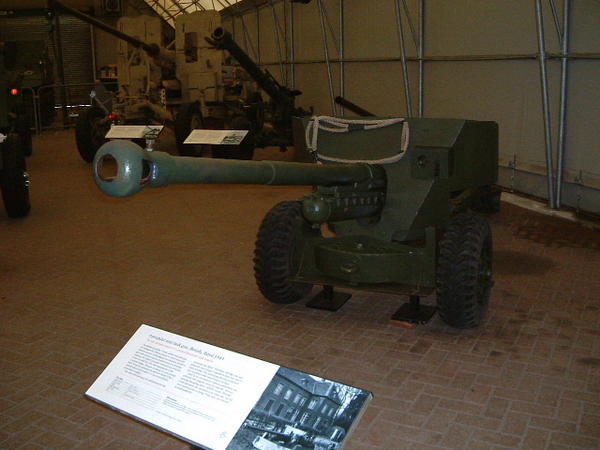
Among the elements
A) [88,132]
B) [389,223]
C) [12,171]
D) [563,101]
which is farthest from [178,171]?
[88,132]

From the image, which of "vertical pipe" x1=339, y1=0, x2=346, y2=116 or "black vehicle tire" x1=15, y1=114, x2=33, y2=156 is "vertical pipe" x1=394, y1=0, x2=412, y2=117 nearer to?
"vertical pipe" x1=339, y1=0, x2=346, y2=116

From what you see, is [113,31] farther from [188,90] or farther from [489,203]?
[489,203]

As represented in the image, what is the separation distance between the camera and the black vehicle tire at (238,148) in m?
10.7

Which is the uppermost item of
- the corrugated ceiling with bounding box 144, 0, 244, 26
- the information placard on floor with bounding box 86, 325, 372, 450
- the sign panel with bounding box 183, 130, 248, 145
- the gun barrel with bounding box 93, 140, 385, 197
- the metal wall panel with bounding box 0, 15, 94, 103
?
the corrugated ceiling with bounding box 144, 0, 244, 26

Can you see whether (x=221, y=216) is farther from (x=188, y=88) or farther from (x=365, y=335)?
(x=188, y=88)

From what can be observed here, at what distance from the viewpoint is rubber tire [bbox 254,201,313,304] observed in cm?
437

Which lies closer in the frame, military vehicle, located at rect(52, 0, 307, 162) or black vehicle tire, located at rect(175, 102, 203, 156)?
black vehicle tire, located at rect(175, 102, 203, 156)

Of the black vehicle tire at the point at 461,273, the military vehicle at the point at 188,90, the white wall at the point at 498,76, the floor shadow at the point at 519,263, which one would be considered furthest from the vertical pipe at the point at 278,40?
the black vehicle tire at the point at 461,273

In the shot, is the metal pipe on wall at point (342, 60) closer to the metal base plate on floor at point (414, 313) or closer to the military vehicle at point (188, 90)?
the military vehicle at point (188, 90)

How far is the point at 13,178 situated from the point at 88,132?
4541mm

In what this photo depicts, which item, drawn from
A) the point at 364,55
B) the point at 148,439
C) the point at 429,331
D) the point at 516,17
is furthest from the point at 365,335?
the point at 364,55

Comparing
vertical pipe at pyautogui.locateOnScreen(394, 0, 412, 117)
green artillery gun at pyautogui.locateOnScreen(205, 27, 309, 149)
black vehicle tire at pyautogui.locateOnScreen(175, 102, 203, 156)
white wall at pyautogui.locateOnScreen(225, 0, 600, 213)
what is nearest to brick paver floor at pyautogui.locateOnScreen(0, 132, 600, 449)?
white wall at pyautogui.locateOnScreen(225, 0, 600, 213)

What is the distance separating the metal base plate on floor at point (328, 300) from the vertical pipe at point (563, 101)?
3.67 m

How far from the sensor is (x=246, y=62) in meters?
11.0
